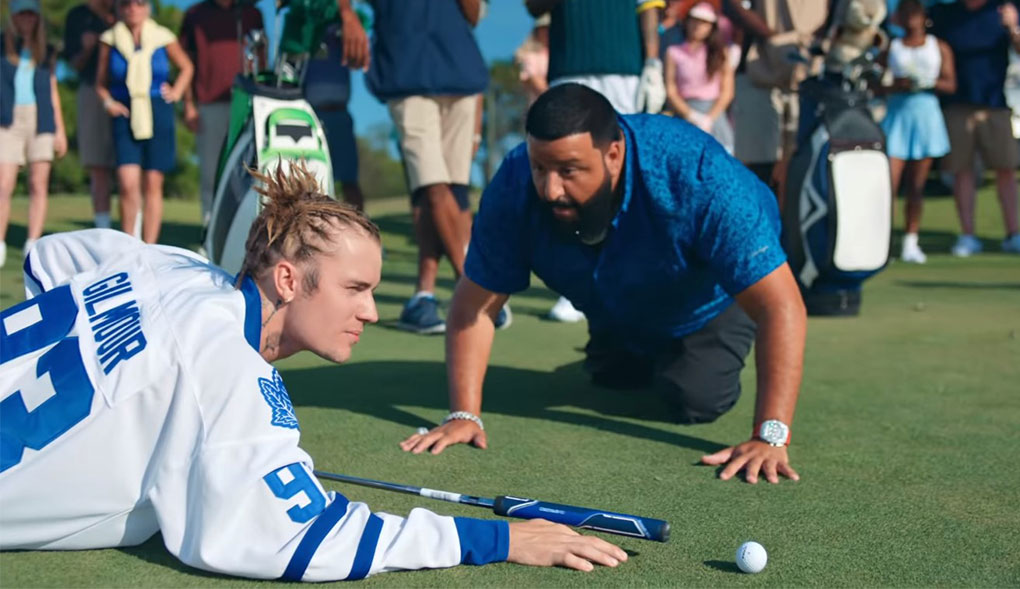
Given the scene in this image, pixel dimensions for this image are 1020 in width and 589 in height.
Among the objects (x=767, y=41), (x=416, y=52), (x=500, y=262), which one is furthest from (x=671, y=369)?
(x=767, y=41)

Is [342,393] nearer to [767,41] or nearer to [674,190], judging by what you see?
[674,190]

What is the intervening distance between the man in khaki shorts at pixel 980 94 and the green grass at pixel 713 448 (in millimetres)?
3681

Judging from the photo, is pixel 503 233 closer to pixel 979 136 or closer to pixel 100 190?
pixel 100 190

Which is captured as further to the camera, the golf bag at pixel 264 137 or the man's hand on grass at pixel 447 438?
the golf bag at pixel 264 137

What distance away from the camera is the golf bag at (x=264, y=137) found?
498 centimetres

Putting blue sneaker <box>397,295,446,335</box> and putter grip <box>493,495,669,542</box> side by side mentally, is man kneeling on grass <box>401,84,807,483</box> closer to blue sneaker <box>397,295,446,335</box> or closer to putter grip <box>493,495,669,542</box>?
putter grip <box>493,495,669,542</box>

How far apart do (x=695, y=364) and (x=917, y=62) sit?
5.93 meters

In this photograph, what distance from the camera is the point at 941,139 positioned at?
29.5 ft

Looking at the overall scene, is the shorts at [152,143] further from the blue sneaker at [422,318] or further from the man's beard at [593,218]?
the man's beard at [593,218]

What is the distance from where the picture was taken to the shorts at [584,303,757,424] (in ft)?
12.8

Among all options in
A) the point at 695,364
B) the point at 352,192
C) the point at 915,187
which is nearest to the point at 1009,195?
the point at 915,187

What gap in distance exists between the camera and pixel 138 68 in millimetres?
7391

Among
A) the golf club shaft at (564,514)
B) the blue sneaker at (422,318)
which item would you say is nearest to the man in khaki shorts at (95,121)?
the blue sneaker at (422,318)

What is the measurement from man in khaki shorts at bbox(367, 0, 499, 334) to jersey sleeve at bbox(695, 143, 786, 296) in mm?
2572
